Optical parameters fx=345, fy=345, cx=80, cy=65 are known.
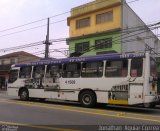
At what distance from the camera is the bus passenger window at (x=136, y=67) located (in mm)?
16656

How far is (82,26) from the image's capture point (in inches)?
1538

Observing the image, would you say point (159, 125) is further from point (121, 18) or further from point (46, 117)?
point (121, 18)

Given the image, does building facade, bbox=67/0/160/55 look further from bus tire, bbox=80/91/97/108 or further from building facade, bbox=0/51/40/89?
building facade, bbox=0/51/40/89

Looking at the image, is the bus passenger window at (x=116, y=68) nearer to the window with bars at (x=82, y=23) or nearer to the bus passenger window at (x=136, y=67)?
the bus passenger window at (x=136, y=67)

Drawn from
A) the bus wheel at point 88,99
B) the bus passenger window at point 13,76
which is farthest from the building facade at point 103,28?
the bus wheel at point 88,99

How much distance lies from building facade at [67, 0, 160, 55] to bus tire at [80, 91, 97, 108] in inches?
572

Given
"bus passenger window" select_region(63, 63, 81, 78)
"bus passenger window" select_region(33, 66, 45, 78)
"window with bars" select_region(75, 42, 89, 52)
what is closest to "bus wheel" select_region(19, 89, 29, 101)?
"bus passenger window" select_region(33, 66, 45, 78)

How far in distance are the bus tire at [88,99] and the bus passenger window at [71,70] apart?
1161 mm

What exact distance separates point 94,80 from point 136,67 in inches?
105

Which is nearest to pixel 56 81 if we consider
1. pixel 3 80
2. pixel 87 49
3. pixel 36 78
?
pixel 36 78

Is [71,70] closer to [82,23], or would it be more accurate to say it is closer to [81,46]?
[81,46]

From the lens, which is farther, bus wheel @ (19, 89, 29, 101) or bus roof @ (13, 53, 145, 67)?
bus wheel @ (19, 89, 29, 101)

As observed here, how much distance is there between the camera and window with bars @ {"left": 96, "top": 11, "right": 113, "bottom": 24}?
3622 centimetres

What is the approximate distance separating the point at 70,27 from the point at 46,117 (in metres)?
27.9
